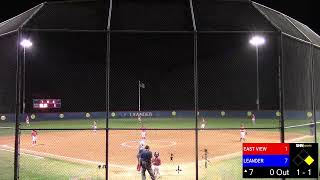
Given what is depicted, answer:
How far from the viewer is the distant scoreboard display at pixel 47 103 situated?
4237 centimetres

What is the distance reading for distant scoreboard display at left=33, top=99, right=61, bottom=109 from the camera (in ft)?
139

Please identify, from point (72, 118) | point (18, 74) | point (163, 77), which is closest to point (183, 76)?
point (163, 77)

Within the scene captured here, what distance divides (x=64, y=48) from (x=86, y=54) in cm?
283

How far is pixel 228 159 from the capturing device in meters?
19.5

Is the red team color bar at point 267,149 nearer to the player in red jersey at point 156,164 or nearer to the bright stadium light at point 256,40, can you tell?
the player in red jersey at point 156,164

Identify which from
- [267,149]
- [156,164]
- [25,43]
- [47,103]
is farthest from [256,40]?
[47,103]

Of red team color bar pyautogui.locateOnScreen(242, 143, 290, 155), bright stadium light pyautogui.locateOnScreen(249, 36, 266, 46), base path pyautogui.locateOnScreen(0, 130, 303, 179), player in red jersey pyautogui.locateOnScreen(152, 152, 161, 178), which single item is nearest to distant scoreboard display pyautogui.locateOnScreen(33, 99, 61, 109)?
base path pyautogui.locateOnScreen(0, 130, 303, 179)

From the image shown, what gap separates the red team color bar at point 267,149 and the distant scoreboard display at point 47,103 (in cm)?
3392

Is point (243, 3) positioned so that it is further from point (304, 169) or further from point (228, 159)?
point (228, 159)

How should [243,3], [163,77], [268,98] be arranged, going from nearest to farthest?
[243,3], [268,98], [163,77]
